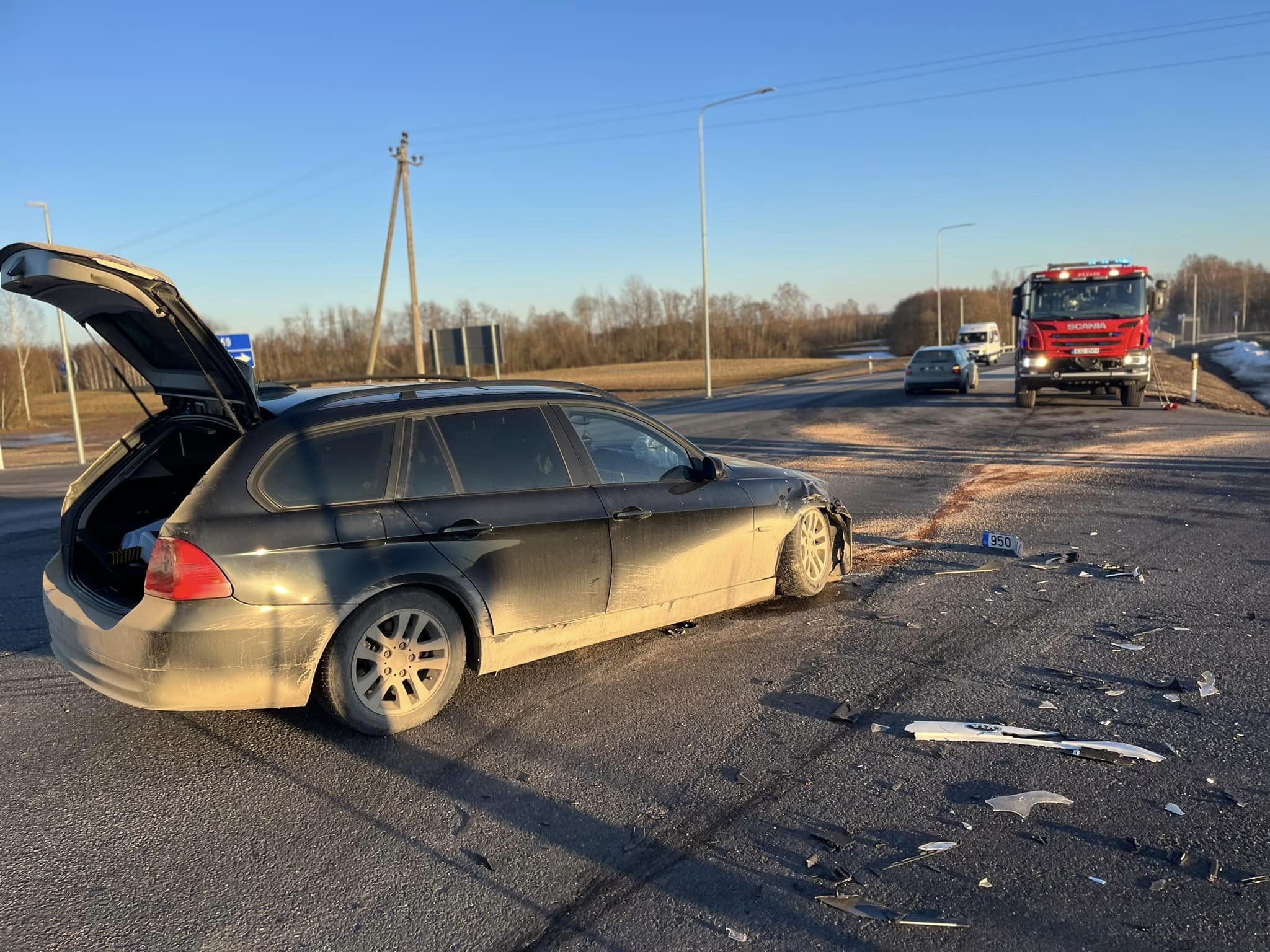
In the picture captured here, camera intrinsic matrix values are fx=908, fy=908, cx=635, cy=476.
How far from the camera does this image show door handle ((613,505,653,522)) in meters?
4.93

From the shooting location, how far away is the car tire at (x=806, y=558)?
235 inches

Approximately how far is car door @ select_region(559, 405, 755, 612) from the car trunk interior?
6.31 feet

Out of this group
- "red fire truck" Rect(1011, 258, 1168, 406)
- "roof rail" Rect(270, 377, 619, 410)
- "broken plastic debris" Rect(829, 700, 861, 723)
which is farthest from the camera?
"red fire truck" Rect(1011, 258, 1168, 406)

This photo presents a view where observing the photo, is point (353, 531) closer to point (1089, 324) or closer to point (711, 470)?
point (711, 470)

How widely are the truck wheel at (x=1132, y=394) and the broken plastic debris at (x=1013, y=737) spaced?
58.8 feet

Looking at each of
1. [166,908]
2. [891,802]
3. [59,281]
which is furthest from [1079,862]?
[59,281]

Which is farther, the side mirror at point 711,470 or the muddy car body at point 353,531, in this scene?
the side mirror at point 711,470

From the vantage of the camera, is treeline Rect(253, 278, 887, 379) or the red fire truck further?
treeline Rect(253, 278, 887, 379)

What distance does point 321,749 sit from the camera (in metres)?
4.18

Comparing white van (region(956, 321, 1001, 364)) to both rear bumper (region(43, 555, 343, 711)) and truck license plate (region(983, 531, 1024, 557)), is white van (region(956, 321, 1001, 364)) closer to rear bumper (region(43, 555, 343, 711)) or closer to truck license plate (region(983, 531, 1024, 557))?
truck license plate (region(983, 531, 1024, 557))

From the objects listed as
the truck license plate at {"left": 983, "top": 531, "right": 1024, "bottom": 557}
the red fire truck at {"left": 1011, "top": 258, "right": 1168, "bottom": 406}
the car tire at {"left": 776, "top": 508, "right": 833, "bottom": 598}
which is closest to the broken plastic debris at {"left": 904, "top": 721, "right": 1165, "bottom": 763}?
the car tire at {"left": 776, "top": 508, "right": 833, "bottom": 598}

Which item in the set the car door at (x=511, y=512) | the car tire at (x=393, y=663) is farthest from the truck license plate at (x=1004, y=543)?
the car tire at (x=393, y=663)

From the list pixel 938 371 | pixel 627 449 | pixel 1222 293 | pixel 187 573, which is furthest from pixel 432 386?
pixel 1222 293

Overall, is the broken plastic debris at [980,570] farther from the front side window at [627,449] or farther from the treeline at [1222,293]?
the treeline at [1222,293]
